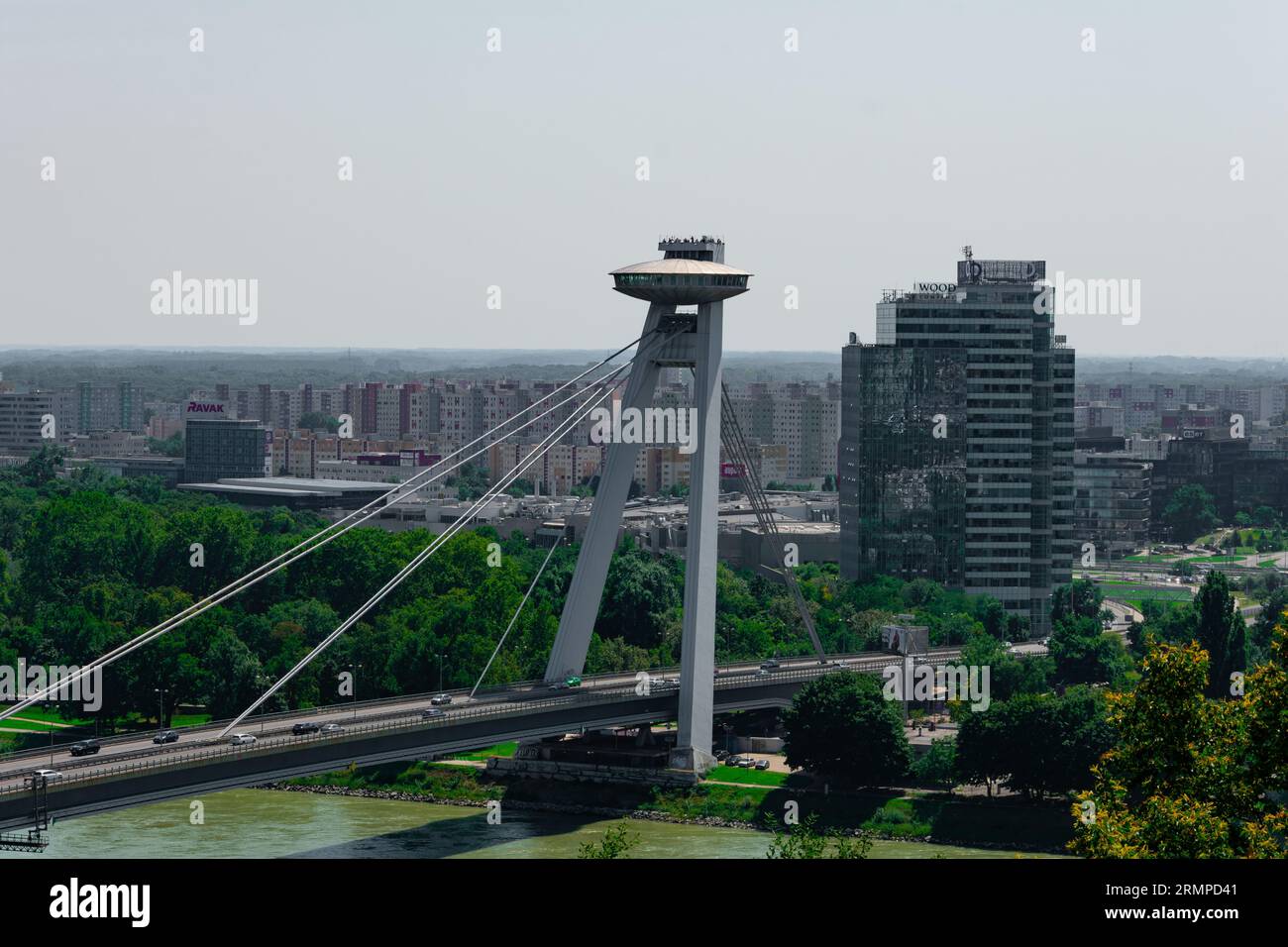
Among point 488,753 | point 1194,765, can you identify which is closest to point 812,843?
point 1194,765

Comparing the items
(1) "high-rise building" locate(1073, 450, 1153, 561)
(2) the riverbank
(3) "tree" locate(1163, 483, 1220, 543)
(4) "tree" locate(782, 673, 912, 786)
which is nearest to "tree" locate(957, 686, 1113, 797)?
(2) the riverbank

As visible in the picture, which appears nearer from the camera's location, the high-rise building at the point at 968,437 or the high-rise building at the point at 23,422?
the high-rise building at the point at 968,437

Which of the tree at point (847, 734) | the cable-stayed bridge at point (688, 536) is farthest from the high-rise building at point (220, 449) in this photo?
the tree at point (847, 734)

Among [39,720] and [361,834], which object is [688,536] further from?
[39,720]

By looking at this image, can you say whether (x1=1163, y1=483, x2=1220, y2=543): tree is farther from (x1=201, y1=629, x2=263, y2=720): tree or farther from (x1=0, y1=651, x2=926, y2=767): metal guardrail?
(x1=201, y1=629, x2=263, y2=720): tree

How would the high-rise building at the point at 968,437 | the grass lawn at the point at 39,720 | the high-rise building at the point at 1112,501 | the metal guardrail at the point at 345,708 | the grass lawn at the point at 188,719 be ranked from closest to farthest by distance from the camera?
the metal guardrail at the point at 345,708
the grass lawn at the point at 39,720
the grass lawn at the point at 188,719
the high-rise building at the point at 968,437
the high-rise building at the point at 1112,501

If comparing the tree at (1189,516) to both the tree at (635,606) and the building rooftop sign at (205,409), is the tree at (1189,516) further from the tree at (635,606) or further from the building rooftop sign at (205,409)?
the tree at (635,606)

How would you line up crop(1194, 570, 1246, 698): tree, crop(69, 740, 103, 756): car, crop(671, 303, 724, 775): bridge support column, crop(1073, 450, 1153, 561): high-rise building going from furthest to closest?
1. crop(1073, 450, 1153, 561): high-rise building
2. crop(1194, 570, 1246, 698): tree
3. crop(671, 303, 724, 775): bridge support column
4. crop(69, 740, 103, 756): car
